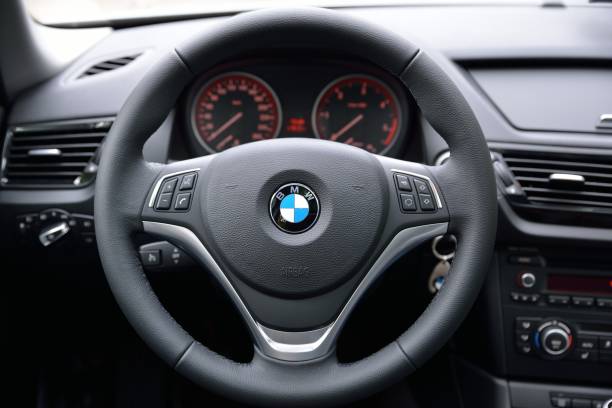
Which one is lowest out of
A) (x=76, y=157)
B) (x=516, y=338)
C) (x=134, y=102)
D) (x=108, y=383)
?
(x=108, y=383)

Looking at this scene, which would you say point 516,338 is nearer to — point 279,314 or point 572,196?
point 572,196

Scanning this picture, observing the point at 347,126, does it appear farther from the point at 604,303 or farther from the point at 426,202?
the point at 604,303

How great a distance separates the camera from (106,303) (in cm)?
181

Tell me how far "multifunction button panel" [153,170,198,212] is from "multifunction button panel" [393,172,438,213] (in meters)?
0.38

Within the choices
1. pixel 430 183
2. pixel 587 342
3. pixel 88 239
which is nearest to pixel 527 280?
pixel 587 342

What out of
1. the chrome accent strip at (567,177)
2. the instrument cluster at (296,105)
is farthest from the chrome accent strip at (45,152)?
the chrome accent strip at (567,177)

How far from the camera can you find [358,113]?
1.70m

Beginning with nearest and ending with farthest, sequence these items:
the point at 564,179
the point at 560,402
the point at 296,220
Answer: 1. the point at 296,220
2. the point at 564,179
3. the point at 560,402

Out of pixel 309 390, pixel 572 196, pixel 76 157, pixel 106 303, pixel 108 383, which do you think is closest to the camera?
pixel 309 390

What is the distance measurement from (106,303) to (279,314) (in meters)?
0.83

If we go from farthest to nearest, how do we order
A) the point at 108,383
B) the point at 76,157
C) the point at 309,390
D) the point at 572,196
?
the point at 108,383 → the point at 76,157 → the point at 572,196 → the point at 309,390

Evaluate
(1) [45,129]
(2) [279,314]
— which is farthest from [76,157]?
(2) [279,314]

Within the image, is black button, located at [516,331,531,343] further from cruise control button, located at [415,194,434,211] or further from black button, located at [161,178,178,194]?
black button, located at [161,178,178,194]

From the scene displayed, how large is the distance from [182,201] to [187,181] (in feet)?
0.13
